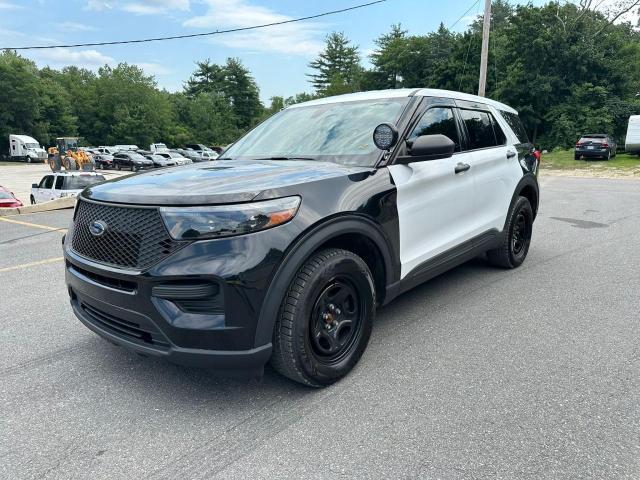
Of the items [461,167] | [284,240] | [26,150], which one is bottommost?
[26,150]

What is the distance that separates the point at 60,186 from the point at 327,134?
14.0 metres

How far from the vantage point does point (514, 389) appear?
2.75 m

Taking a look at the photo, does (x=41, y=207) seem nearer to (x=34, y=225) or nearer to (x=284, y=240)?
(x=34, y=225)

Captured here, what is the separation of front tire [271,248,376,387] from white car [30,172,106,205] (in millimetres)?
13781

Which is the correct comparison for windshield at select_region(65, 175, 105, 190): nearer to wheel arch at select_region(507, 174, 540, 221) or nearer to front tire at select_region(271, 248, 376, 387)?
wheel arch at select_region(507, 174, 540, 221)

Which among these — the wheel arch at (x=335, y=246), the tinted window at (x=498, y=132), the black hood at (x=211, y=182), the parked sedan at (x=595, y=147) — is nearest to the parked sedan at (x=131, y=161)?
the parked sedan at (x=595, y=147)

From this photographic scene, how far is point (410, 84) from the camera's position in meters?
51.3

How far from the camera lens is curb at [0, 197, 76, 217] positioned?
11.6 meters

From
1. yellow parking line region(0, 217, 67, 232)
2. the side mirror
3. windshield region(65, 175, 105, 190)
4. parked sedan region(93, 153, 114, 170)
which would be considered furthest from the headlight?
parked sedan region(93, 153, 114, 170)

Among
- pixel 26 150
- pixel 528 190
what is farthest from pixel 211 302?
pixel 26 150

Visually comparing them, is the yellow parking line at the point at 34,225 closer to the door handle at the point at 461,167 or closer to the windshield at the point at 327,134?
the windshield at the point at 327,134

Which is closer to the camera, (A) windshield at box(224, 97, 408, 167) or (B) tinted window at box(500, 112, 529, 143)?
(A) windshield at box(224, 97, 408, 167)

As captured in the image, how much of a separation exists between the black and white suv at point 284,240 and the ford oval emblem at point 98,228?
0.01m

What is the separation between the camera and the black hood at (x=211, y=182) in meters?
2.36
